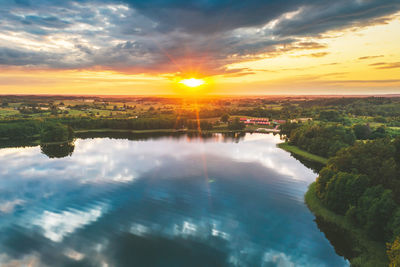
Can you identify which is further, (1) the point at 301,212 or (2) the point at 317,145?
(2) the point at 317,145

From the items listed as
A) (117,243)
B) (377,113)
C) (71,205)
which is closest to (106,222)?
(117,243)

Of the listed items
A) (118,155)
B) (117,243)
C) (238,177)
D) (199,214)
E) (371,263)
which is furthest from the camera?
(118,155)

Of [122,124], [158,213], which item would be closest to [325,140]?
[158,213]

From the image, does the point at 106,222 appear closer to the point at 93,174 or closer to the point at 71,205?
the point at 71,205

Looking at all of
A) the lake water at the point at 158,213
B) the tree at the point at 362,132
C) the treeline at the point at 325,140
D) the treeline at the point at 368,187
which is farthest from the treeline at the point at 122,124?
the treeline at the point at 368,187

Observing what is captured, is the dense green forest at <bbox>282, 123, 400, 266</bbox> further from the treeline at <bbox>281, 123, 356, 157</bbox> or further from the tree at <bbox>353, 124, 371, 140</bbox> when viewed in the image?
the tree at <bbox>353, 124, 371, 140</bbox>

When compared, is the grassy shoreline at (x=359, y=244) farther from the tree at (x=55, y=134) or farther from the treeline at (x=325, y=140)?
the tree at (x=55, y=134)
